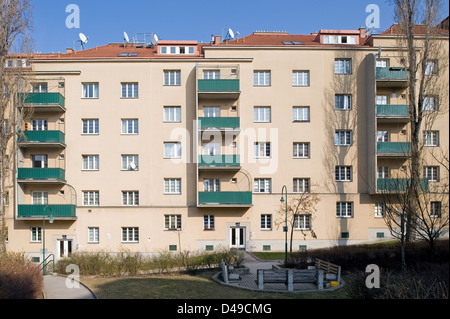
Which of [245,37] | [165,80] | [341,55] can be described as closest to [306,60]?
[341,55]

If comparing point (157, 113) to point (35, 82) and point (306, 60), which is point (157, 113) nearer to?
point (35, 82)

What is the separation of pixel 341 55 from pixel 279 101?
21.0ft

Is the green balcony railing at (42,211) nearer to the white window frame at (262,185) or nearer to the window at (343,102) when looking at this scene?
the white window frame at (262,185)

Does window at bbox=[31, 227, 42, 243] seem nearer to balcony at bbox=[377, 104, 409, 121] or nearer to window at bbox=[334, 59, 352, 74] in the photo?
window at bbox=[334, 59, 352, 74]

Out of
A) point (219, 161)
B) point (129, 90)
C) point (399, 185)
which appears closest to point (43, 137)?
point (129, 90)

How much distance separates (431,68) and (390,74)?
11.1ft

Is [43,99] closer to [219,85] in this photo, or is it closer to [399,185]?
[219,85]

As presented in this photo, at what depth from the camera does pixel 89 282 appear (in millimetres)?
17062

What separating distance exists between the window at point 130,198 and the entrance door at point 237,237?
26.4 feet

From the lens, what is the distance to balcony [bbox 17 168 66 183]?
31422mm

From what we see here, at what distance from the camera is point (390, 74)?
3228 cm

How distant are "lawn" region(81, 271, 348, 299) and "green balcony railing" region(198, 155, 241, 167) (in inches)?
595

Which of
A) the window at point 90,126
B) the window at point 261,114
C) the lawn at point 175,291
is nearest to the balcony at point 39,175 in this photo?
the window at point 90,126

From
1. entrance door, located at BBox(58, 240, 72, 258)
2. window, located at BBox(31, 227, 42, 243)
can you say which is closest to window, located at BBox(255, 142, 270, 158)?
entrance door, located at BBox(58, 240, 72, 258)
